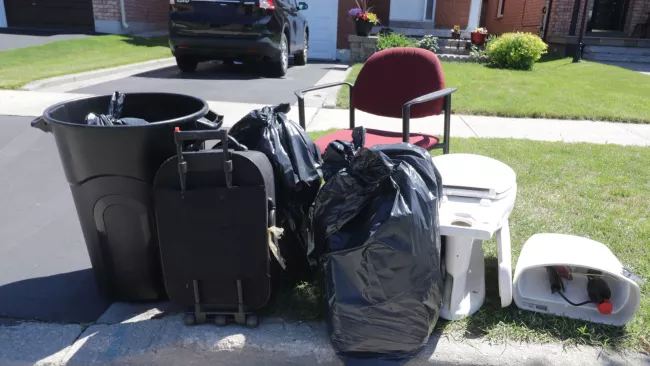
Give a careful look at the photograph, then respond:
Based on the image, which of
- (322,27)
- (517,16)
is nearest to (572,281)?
(322,27)

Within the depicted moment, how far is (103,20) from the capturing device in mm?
15539

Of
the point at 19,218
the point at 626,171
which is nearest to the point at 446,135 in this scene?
the point at 626,171

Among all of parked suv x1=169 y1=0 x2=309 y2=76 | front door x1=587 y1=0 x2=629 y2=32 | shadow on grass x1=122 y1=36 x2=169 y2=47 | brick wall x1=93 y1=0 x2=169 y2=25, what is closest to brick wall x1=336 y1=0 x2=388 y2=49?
shadow on grass x1=122 y1=36 x2=169 y2=47

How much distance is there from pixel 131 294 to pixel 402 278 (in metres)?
1.31

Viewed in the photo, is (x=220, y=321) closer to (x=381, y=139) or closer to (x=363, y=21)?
(x=381, y=139)

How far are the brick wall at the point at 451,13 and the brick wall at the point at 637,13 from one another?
19.4 ft

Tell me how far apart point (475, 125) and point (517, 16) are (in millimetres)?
14334

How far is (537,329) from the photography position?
2.17m

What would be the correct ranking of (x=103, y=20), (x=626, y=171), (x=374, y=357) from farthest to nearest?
(x=103, y=20), (x=626, y=171), (x=374, y=357)

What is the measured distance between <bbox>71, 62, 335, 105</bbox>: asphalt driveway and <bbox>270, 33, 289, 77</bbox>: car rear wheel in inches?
7.3

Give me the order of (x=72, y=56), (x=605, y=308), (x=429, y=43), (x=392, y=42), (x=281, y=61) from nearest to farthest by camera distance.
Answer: (x=605, y=308), (x=281, y=61), (x=72, y=56), (x=392, y=42), (x=429, y=43)

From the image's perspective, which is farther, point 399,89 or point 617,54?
point 617,54

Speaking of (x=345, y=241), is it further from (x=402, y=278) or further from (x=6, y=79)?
(x=6, y=79)

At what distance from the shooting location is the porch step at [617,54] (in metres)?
13.7
